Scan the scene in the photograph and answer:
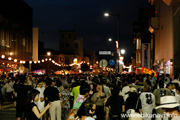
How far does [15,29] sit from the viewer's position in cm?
4341

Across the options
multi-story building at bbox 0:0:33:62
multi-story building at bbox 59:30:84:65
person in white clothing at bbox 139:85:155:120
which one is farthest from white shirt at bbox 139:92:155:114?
multi-story building at bbox 59:30:84:65

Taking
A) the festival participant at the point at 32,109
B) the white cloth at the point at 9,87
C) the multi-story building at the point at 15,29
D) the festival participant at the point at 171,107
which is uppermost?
the multi-story building at the point at 15,29

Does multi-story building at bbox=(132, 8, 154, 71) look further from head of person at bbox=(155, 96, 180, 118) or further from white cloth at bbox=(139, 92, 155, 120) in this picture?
head of person at bbox=(155, 96, 180, 118)

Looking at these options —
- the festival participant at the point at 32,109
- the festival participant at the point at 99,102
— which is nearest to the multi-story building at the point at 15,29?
the festival participant at the point at 99,102

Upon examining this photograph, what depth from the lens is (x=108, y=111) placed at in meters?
9.41

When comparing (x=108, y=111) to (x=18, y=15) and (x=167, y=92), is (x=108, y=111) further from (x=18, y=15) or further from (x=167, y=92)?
(x=18, y=15)

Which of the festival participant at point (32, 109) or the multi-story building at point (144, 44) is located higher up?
the multi-story building at point (144, 44)

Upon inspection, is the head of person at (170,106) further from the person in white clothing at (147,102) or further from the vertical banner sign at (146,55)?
the vertical banner sign at (146,55)

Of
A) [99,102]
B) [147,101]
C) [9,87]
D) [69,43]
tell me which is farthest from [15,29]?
[69,43]

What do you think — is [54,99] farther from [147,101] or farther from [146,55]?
[146,55]

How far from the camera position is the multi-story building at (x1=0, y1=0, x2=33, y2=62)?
38.3 meters

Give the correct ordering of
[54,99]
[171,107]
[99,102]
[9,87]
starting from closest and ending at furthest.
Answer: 1. [171,107]
2. [99,102]
3. [54,99]
4. [9,87]

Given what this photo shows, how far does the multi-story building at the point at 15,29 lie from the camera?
38.3m

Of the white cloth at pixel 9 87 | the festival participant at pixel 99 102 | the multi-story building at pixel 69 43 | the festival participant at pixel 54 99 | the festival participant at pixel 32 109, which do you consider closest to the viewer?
the festival participant at pixel 32 109
